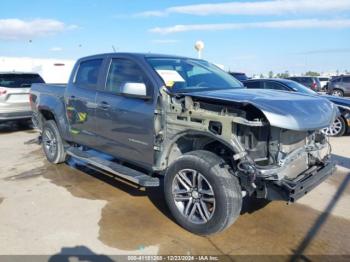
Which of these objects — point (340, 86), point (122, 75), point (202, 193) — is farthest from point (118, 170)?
point (340, 86)

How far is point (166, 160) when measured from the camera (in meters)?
4.53

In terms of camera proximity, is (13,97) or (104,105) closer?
(104,105)

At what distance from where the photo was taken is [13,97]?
10.5 meters

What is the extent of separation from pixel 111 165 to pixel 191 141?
1.41 metres

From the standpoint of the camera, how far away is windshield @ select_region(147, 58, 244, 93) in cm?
469

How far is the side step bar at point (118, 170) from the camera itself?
4516 mm

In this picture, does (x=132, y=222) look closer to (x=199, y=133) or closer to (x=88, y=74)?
(x=199, y=133)

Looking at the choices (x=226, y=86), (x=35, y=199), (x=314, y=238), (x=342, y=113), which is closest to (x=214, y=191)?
(x=314, y=238)

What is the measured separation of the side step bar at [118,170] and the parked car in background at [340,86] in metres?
22.3

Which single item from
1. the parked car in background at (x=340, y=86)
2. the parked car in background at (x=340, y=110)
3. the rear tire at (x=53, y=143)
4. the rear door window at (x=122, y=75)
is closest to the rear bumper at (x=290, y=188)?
the rear door window at (x=122, y=75)

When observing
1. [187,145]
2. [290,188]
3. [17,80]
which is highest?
[17,80]

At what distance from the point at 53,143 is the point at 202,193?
3939 millimetres

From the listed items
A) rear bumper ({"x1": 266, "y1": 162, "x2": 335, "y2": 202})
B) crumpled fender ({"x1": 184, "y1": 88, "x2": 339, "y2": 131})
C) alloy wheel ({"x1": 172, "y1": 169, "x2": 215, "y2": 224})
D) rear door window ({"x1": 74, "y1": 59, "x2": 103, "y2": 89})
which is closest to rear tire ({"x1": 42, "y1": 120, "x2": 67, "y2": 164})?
rear door window ({"x1": 74, "y1": 59, "x2": 103, "y2": 89})

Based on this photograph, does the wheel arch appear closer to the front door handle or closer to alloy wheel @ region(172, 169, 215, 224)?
alloy wheel @ region(172, 169, 215, 224)
